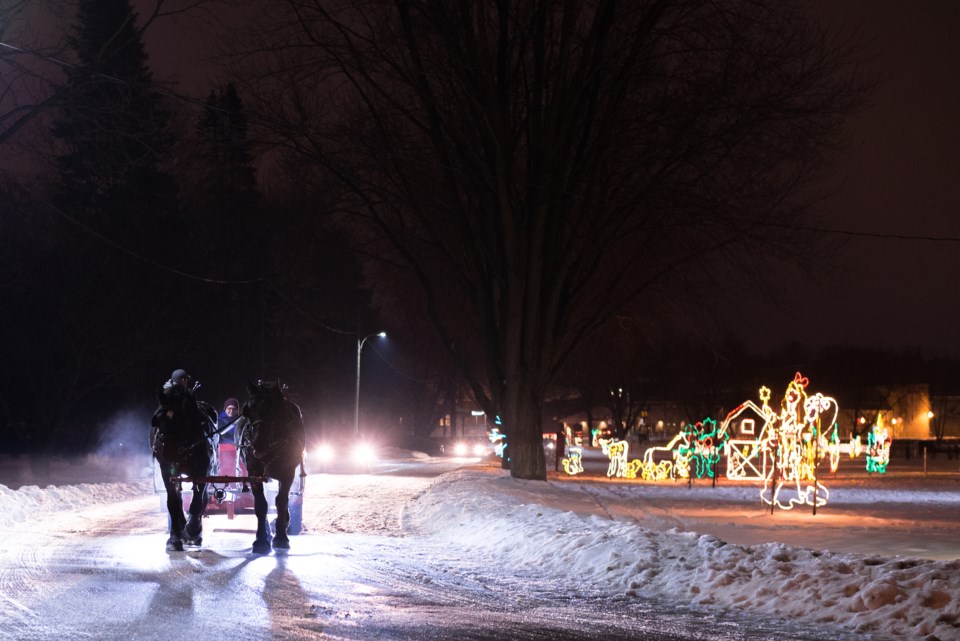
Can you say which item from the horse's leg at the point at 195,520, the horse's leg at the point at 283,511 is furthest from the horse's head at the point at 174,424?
the horse's leg at the point at 283,511

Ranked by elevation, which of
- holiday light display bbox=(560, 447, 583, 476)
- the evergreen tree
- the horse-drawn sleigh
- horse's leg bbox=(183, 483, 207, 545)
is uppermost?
the evergreen tree

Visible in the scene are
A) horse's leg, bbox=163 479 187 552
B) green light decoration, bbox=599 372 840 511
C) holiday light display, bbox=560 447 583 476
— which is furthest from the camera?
holiday light display, bbox=560 447 583 476

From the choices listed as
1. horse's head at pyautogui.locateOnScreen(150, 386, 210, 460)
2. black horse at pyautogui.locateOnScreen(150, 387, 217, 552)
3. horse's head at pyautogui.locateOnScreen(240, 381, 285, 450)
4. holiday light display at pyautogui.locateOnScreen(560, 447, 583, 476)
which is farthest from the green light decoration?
horse's head at pyautogui.locateOnScreen(150, 386, 210, 460)

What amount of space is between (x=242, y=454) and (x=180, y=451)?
94cm

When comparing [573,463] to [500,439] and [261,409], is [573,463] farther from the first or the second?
[261,409]

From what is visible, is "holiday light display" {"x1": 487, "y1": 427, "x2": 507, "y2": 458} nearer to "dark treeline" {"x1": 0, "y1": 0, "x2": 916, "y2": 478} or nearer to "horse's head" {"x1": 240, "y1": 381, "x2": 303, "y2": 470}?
"dark treeline" {"x1": 0, "y1": 0, "x2": 916, "y2": 478}

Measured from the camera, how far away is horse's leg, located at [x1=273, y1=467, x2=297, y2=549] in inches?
564

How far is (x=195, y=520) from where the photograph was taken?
47.8ft

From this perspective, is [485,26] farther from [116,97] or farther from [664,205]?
[116,97]

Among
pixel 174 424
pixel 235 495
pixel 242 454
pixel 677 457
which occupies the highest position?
pixel 174 424

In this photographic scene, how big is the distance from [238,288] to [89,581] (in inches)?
2077

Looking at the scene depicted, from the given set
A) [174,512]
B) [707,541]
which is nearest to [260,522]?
[174,512]

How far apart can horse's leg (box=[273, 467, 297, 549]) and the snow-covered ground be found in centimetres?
154

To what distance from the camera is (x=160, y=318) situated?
1716 inches
